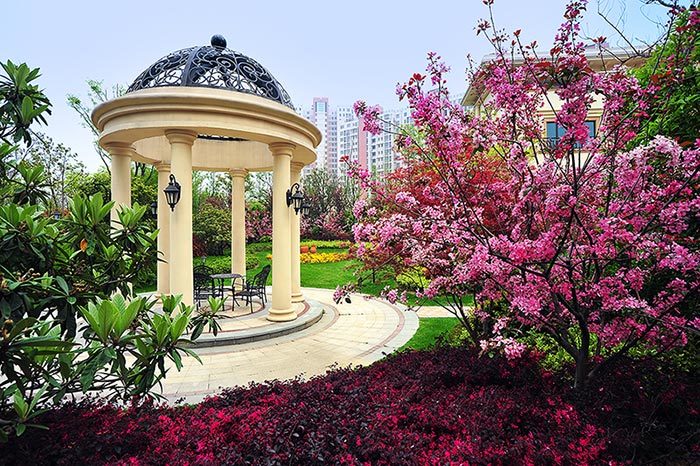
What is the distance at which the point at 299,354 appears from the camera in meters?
6.38

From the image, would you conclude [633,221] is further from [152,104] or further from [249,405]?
[152,104]

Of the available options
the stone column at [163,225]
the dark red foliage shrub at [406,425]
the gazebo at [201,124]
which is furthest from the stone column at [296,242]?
the dark red foliage shrub at [406,425]

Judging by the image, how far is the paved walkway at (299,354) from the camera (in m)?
5.21

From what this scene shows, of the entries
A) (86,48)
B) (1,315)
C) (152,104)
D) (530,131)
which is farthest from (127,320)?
(86,48)

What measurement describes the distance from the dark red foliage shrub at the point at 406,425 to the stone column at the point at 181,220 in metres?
3.62

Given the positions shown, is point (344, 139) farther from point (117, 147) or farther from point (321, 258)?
point (117, 147)

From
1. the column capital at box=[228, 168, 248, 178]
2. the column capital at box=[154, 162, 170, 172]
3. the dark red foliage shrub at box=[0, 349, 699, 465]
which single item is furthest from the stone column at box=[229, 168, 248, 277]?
the dark red foliage shrub at box=[0, 349, 699, 465]

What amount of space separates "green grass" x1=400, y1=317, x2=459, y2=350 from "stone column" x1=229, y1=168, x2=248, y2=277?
5713 millimetres

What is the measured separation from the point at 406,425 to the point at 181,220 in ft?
18.5

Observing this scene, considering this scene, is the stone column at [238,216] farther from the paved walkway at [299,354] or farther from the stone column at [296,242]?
the paved walkway at [299,354]

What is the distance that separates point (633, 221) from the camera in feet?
9.78

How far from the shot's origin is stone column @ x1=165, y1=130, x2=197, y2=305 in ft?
22.0

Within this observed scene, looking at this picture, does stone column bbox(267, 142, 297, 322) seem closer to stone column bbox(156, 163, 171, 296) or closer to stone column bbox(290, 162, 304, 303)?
stone column bbox(290, 162, 304, 303)

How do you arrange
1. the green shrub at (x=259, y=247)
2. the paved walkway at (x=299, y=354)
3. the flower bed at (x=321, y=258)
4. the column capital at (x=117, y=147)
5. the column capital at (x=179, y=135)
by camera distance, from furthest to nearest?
the green shrub at (x=259, y=247)
the flower bed at (x=321, y=258)
the column capital at (x=117, y=147)
the column capital at (x=179, y=135)
the paved walkway at (x=299, y=354)
